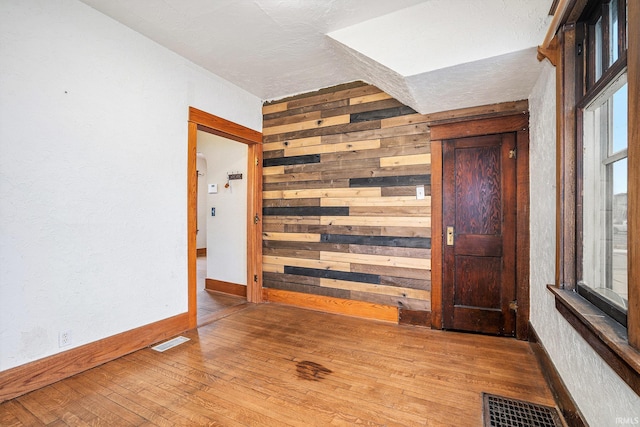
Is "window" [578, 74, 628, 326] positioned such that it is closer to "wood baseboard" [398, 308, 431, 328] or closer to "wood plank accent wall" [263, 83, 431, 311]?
"wood plank accent wall" [263, 83, 431, 311]

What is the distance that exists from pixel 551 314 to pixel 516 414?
0.74 metres

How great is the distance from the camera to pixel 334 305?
11.9ft

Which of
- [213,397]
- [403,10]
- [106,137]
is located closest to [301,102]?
[403,10]

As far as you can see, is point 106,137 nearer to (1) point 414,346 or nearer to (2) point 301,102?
(2) point 301,102

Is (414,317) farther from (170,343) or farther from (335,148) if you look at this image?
(170,343)

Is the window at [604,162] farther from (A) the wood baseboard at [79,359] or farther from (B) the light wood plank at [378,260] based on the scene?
(A) the wood baseboard at [79,359]

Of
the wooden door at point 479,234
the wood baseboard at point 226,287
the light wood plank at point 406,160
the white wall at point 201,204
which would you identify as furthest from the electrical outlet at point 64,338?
the white wall at point 201,204

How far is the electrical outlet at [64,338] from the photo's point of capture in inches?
85.7

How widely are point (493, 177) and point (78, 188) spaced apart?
11.7ft

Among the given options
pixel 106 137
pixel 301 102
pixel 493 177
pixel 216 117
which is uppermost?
pixel 301 102

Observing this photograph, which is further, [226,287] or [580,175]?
[226,287]

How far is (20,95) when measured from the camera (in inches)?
79.1

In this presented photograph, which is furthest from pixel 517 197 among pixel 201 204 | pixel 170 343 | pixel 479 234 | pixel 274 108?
pixel 201 204

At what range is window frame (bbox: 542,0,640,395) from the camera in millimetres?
1021
